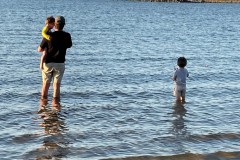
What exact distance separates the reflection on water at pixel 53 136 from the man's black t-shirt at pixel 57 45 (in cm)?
147

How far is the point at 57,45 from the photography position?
13.1m

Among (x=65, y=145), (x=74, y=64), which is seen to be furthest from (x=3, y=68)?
(x=65, y=145)

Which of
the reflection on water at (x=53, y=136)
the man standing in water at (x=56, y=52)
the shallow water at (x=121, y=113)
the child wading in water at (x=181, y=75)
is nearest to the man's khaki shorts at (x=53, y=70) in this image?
the man standing in water at (x=56, y=52)

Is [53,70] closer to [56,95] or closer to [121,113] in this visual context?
[56,95]

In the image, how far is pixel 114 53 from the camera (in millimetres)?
27938

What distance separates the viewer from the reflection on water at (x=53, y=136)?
31.5 feet

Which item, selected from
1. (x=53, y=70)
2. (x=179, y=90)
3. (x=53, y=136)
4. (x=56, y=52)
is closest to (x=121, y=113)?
(x=179, y=90)

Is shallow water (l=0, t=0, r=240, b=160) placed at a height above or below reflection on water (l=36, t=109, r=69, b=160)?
below

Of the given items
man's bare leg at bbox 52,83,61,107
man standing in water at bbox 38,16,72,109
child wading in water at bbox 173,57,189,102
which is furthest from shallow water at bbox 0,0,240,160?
man standing in water at bbox 38,16,72,109

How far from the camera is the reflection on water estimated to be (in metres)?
9.60

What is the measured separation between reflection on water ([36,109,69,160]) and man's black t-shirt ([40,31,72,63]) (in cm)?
147

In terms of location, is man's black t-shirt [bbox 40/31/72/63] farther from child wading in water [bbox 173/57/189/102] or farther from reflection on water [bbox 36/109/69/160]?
child wading in water [bbox 173/57/189/102]

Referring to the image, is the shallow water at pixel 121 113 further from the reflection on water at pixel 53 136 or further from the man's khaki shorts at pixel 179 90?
the man's khaki shorts at pixel 179 90

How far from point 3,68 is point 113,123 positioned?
9.90 meters
